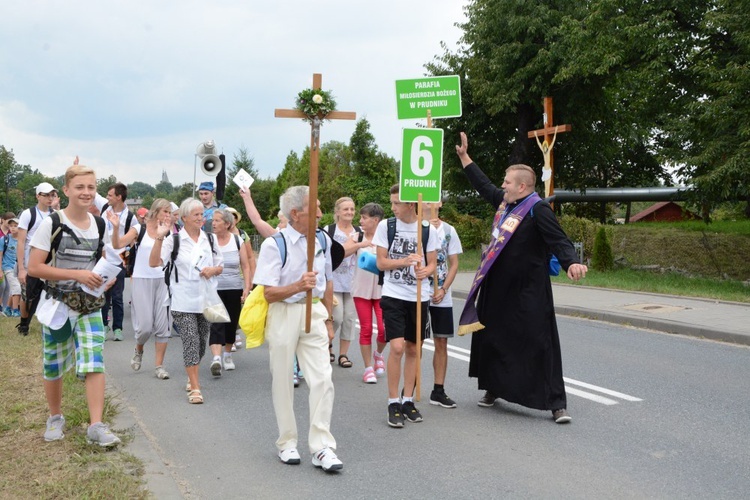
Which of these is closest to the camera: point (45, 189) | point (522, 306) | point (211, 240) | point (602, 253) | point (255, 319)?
point (255, 319)

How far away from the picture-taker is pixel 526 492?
451 cm

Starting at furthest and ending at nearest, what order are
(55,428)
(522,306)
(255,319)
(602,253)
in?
(602,253) → (522,306) → (55,428) → (255,319)

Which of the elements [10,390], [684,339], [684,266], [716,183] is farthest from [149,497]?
[684,266]

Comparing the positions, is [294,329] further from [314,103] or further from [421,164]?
[421,164]

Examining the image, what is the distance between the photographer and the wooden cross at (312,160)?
482 cm

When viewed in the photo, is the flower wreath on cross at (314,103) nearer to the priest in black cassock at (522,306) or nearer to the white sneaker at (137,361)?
the priest in black cassock at (522,306)

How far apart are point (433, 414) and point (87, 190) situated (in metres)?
3.27

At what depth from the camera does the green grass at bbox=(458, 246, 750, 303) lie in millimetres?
15680

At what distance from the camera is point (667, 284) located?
1797 cm

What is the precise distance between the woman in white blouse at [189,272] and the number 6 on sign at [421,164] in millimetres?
2142

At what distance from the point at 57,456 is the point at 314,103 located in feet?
9.18

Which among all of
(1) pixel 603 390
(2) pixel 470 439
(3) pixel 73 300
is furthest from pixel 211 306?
(1) pixel 603 390

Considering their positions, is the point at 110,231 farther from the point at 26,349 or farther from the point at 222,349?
the point at 26,349

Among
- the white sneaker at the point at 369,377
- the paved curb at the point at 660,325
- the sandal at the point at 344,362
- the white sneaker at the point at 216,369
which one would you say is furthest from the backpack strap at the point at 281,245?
the paved curb at the point at 660,325
